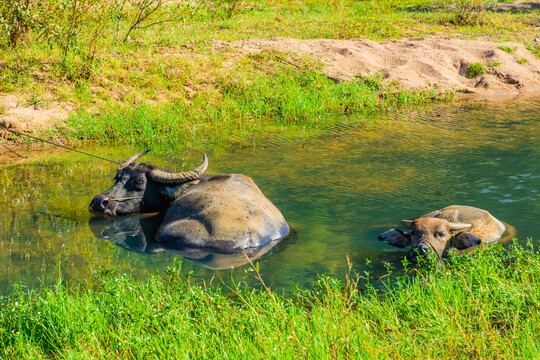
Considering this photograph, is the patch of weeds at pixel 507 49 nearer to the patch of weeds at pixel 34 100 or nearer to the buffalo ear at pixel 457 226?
the patch of weeds at pixel 34 100

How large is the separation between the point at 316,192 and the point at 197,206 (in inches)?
72.5

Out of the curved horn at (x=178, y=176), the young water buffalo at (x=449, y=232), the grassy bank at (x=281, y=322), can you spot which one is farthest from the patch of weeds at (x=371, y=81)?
the grassy bank at (x=281, y=322)

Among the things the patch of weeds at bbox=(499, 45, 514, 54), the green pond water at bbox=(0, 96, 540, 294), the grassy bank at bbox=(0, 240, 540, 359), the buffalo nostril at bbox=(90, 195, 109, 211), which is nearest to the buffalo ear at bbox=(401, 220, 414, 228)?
the green pond water at bbox=(0, 96, 540, 294)

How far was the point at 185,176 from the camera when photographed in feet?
22.4

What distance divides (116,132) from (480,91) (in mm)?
8634

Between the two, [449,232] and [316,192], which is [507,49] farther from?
[449,232]

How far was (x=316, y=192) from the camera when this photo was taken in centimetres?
749

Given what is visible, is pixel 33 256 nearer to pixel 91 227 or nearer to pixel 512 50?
pixel 91 227

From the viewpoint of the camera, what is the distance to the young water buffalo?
5730 mm

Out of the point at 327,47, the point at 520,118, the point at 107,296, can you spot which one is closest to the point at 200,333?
the point at 107,296

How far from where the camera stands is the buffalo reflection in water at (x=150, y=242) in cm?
559

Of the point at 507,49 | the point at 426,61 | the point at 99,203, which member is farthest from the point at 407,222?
the point at 507,49

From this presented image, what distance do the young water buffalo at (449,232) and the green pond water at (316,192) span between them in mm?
158

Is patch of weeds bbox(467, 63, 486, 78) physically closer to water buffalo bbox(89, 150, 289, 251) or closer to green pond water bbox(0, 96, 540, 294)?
green pond water bbox(0, 96, 540, 294)
